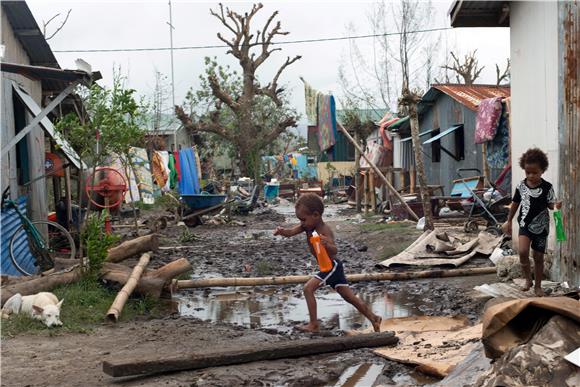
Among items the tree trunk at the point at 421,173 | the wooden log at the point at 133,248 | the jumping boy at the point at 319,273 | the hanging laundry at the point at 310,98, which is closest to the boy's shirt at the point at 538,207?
the jumping boy at the point at 319,273

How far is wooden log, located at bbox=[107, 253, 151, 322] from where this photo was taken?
19.9ft

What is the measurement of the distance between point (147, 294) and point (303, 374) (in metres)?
3.18

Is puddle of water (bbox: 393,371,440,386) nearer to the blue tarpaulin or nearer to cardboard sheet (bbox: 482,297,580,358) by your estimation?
cardboard sheet (bbox: 482,297,580,358)

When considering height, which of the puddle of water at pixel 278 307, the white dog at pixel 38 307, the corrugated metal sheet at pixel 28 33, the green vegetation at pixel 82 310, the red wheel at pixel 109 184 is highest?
the corrugated metal sheet at pixel 28 33

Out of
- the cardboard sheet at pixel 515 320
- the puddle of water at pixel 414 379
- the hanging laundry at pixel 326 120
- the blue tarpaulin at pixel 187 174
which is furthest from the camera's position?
the blue tarpaulin at pixel 187 174

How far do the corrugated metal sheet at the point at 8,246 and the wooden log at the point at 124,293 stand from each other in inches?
79.5

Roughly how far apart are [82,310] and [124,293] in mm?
448

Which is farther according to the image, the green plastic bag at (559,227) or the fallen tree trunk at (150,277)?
the fallen tree trunk at (150,277)

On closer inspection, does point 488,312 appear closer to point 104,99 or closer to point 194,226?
point 104,99

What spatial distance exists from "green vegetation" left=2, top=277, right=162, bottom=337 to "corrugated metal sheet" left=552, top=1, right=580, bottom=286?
14.1 feet

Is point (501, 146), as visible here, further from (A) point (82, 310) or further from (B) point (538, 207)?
(A) point (82, 310)

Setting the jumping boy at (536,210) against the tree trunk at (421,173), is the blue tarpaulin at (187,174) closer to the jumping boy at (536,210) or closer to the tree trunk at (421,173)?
the tree trunk at (421,173)

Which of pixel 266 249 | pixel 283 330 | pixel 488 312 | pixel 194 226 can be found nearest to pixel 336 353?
pixel 283 330

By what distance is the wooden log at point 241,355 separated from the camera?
4.24 metres
